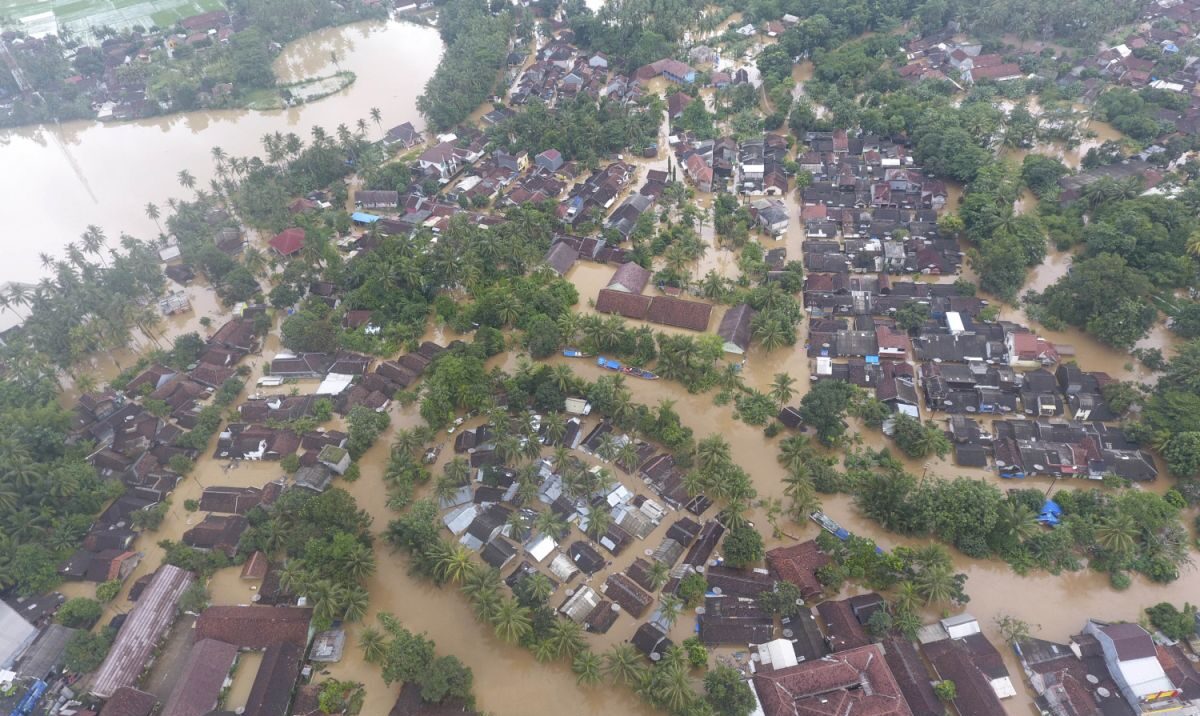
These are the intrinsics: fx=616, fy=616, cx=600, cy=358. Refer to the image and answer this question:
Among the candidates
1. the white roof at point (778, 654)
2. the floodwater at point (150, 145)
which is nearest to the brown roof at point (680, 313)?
the white roof at point (778, 654)

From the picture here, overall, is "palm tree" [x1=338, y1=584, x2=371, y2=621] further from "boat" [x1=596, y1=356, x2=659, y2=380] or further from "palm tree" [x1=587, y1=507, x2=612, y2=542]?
"boat" [x1=596, y1=356, x2=659, y2=380]

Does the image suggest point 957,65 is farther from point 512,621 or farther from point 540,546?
point 512,621

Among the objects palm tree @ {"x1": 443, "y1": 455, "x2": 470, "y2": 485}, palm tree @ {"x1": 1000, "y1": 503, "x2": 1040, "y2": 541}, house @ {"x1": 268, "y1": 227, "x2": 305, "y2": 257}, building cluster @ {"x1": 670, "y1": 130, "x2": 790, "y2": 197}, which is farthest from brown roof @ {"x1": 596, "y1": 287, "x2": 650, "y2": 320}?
house @ {"x1": 268, "y1": 227, "x2": 305, "y2": 257}

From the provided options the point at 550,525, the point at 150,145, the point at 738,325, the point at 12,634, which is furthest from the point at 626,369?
the point at 150,145

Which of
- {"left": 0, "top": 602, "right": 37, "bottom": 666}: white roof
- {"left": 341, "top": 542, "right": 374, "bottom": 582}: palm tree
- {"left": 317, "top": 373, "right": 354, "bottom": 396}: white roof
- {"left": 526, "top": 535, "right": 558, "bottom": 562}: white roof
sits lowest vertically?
{"left": 0, "top": 602, "right": 37, "bottom": 666}: white roof

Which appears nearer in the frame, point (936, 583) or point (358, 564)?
point (936, 583)

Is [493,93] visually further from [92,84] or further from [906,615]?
[906,615]
